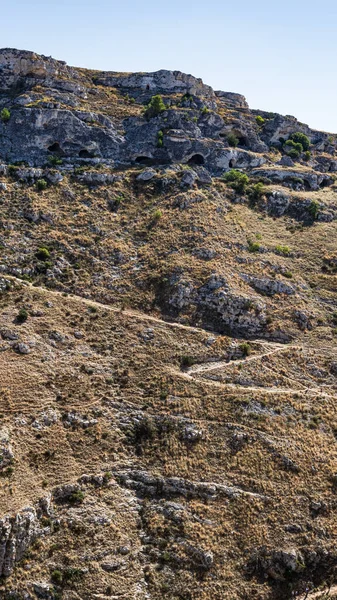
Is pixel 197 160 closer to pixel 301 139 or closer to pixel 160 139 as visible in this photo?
pixel 160 139

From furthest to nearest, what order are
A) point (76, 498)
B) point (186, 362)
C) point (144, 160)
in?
point (144, 160) < point (186, 362) < point (76, 498)

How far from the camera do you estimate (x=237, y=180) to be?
82000 mm

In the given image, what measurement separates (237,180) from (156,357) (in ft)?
150

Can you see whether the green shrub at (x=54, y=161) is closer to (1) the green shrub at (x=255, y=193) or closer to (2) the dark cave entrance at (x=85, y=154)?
(2) the dark cave entrance at (x=85, y=154)

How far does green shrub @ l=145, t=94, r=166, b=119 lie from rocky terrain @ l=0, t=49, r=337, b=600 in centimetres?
68

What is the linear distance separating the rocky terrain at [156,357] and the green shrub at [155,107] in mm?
685

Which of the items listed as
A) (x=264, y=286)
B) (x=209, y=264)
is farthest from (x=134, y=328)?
(x=264, y=286)

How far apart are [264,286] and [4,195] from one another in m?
38.7

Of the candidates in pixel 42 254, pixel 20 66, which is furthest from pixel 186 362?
pixel 20 66

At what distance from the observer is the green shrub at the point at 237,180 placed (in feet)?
264

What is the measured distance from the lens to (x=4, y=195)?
64250 mm

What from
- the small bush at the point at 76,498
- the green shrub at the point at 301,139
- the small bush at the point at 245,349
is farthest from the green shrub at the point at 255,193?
the small bush at the point at 76,498

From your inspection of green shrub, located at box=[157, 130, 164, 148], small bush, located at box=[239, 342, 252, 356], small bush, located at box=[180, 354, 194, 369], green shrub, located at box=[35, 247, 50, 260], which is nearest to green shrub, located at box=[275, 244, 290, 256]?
small bush, located at box=[239, 342, 252, 356]

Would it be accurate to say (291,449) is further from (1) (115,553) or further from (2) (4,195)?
(2) (4,195)
